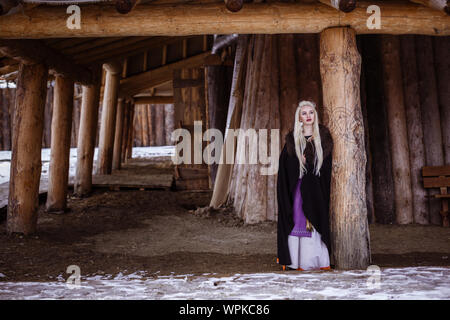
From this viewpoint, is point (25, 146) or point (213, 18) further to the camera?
point (25, 146)

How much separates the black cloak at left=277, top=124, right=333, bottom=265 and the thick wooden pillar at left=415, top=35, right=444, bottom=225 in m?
3.15

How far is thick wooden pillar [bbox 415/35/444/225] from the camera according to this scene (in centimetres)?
629

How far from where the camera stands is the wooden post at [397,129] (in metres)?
6.30

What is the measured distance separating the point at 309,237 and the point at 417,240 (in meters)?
2.37

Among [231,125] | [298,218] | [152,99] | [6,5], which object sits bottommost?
[298,218]

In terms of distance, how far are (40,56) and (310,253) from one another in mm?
4508

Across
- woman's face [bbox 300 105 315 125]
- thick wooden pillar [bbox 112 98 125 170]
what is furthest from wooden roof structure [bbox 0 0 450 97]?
thick wooden pillar [bbox 112 98 125 170]

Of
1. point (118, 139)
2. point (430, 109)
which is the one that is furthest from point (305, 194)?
point (118, 139)

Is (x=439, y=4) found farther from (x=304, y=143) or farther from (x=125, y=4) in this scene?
(x=125, y=4)

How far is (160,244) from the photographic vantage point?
5832 millimetres

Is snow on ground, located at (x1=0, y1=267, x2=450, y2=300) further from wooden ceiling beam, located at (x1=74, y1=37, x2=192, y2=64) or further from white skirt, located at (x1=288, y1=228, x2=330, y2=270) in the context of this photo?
wooden ceiling beam, located at (x1=74, y1=37, x2=192, y2=64)

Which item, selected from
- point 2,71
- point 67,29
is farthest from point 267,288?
point 2,71
